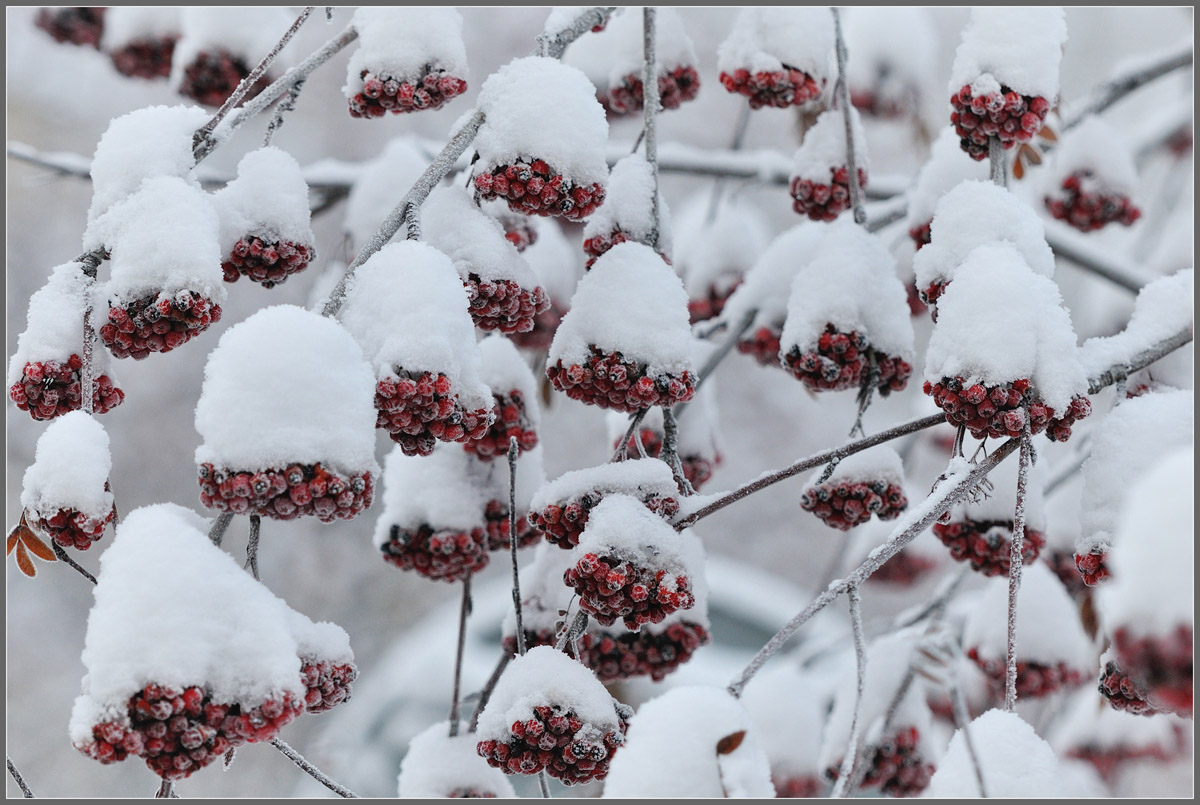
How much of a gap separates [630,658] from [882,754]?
0.38m

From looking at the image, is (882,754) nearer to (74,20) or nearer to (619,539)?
(619,539)

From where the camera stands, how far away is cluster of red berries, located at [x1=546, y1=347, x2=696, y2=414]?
0.59 metres

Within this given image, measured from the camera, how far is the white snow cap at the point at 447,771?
757 mm

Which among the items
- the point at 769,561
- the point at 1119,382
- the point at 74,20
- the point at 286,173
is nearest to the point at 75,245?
the point at 74,20

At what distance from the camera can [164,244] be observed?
52 centimetres

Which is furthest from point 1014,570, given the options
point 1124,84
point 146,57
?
point 146,57

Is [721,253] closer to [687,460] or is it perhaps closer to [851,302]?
[687,460]

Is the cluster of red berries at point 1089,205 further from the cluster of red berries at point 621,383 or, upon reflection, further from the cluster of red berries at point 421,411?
the cluster of red berries at point 421,411

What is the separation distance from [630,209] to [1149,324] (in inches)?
14.3

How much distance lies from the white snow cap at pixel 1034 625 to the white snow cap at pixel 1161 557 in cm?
62

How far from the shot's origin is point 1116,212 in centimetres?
109

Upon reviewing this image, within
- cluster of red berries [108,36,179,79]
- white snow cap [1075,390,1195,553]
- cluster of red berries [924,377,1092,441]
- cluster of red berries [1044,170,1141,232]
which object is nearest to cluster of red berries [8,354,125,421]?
cluster of red berries [924,377,1092,441]

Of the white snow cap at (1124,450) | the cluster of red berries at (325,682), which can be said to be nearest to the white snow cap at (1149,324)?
the white snow cap at (1124,450)

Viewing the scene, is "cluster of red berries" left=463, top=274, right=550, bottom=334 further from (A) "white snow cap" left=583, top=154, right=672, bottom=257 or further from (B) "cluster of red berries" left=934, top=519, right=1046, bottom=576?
(B) "cluster of red berries" left=934, top=519, right=1046, bottom=576
